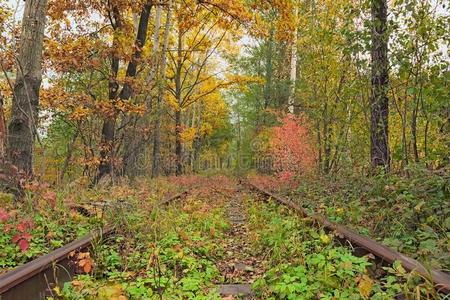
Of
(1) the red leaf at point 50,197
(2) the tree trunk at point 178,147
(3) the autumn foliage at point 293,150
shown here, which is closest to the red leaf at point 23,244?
(1) the red leaf at point 50,197

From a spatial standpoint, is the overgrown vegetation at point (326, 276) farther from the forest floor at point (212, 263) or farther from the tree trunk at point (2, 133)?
the tree trunk at point (2, 133)

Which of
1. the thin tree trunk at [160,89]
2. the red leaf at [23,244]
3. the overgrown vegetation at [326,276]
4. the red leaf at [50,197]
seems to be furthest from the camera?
the thin tree trunk at [160,89]

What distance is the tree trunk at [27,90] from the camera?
21.9 ft

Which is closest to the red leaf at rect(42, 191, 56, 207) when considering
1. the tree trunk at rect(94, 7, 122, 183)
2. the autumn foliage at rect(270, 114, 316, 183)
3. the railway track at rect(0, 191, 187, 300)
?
the railway track at rect(0, 191, 187, 300)

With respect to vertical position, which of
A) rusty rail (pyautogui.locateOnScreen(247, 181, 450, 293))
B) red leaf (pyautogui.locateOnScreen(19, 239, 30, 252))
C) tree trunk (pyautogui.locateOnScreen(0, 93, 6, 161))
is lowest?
rusty rail (pyautogui.locateOnScreen(247, 181, 450, 293))

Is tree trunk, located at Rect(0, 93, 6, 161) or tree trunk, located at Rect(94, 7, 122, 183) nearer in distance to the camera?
tree trunk, located at Rect(0, 93, 6, 161)

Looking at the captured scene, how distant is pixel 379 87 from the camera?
7.64 m

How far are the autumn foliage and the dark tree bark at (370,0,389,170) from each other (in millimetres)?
5319

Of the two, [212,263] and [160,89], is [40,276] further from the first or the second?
[160,89]

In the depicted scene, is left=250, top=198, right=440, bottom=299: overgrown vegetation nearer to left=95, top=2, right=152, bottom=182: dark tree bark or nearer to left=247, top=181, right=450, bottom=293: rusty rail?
left=247, top=181, right=450, bottom=293: rusty rail

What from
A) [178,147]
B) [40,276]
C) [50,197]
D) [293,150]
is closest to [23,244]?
[40,276]

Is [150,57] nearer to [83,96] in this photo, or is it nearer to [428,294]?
[83,96]

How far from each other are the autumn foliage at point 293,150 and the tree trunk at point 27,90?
9.04 meters

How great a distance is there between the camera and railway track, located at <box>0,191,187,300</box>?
2793 mm
